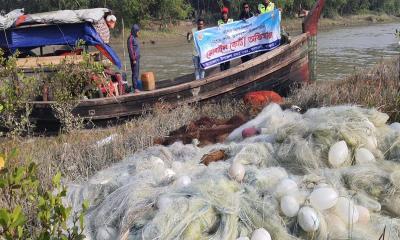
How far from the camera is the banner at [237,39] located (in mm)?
9664

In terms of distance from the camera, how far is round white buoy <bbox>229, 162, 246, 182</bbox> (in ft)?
12.6

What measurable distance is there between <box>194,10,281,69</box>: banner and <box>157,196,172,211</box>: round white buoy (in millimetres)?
6445

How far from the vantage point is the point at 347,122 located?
444 cm

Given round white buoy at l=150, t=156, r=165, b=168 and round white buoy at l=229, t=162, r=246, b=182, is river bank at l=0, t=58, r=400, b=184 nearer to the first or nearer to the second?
round white buoy at l=150, t=156, r=165, b=168

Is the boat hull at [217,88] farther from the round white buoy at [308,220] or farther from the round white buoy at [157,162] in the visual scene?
the round white buoy at [308,220]

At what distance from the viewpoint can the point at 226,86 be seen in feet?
31.2

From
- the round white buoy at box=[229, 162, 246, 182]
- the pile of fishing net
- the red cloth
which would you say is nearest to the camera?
the pile of fishing net

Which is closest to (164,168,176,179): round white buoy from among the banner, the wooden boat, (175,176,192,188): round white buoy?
(175,176,192,188): round white buoy

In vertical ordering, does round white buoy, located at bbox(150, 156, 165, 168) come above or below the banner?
below

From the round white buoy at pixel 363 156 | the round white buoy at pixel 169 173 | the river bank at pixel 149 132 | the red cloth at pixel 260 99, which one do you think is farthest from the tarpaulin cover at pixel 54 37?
the round white buoy at pixel 363 156

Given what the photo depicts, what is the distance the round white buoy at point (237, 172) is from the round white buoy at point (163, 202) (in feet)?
2.22

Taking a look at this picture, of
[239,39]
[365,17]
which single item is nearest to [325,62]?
[239,39]

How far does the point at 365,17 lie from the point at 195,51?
60174 mm

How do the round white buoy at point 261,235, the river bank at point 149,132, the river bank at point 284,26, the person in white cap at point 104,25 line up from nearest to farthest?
the round white buoy at point 261,235
the river bank at point 149,132
the person in white cap at point 104,25
the river bank at point 284,26
